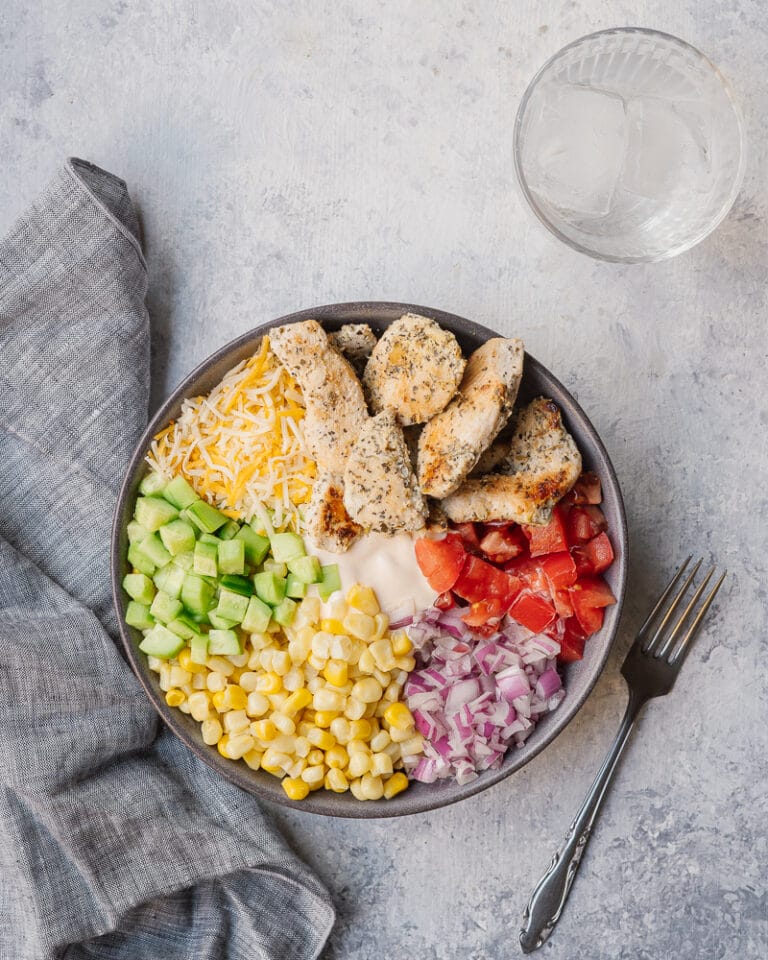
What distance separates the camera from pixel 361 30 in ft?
12.1

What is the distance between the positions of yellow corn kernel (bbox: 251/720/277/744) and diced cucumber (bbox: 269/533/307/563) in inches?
22.4

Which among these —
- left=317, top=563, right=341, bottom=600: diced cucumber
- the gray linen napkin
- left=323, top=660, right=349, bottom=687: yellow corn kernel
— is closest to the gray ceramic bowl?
the gray linen napkin

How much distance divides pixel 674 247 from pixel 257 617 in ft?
6.79

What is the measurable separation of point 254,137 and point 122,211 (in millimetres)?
614

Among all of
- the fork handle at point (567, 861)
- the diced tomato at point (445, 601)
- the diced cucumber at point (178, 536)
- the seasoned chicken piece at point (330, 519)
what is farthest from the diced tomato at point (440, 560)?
the fork handle at point (567, 861)

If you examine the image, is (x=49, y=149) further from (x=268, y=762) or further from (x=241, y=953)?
(x=241, y=953)

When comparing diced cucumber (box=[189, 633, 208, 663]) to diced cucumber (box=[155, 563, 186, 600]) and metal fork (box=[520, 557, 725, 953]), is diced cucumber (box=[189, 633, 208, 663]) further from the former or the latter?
metal fork (box=[520, 557, 725, 953])

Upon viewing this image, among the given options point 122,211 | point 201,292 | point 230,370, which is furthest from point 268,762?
point 122,211

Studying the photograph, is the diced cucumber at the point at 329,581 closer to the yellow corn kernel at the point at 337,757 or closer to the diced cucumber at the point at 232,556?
the diced cucumber at the point at 232,556

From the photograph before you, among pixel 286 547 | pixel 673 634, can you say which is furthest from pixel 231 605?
pixel 673 634

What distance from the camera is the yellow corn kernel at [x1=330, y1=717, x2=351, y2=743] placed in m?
3.23

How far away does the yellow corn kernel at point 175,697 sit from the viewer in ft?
10.7

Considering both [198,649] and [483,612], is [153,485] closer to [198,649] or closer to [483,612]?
[198,649]

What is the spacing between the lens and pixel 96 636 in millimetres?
3543
